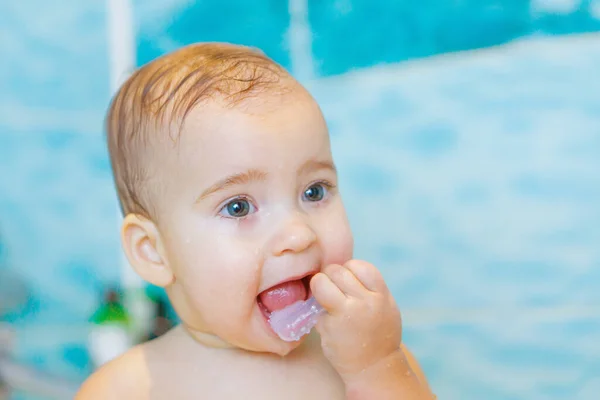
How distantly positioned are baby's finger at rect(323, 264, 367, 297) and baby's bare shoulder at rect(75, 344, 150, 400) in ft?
0.91

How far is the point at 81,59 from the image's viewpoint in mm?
1556

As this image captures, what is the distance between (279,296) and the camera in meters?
0.75

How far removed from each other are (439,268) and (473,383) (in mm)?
225

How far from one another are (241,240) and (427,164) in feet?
2.25

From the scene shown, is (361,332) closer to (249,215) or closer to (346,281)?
(346,281)

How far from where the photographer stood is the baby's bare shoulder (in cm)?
82

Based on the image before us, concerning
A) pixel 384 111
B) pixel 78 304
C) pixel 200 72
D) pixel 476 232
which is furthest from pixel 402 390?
pixel 78 304

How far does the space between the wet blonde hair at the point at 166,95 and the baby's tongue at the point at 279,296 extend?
17cm

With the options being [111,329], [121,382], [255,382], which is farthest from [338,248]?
[111,329]

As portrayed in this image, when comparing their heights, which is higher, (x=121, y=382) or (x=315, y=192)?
(x=315, y=192)

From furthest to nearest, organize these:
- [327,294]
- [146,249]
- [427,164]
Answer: [427,164], [146,249], [327,294]

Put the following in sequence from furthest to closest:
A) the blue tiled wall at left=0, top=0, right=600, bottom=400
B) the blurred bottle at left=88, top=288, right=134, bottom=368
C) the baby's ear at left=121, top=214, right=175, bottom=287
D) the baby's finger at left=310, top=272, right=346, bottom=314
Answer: the blurred bottle at left=88, top=288, right=134, bottom=368
the blue tiled wall at left=0, top=0, right=600, bottom=400
the baby's ear at left=121, top=214, right=175, bottom=287
the baby's finger at left=310, top=272, right=346, bottom=314

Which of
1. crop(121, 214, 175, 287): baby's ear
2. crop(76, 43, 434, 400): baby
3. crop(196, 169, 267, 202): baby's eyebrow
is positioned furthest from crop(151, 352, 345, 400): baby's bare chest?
crop(196, 169, 267, 202): baby's eyebrow

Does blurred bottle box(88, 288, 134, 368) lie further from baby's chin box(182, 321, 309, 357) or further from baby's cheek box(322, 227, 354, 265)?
baby's cheek box(322, 227, 354, 265)
